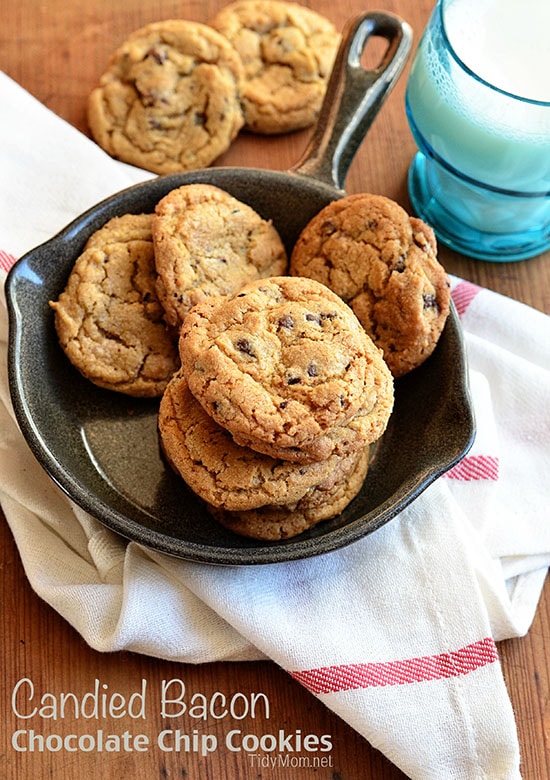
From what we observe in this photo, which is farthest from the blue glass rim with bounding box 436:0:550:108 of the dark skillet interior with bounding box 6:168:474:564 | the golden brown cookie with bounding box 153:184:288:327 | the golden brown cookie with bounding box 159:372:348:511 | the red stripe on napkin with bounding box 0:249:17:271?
the red stripe on napkin with bounding box 0:249:17:271

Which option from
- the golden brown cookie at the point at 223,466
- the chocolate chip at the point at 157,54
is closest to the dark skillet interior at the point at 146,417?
the golden brown cookie at the point at 223,466

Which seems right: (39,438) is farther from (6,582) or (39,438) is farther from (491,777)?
(491,777)

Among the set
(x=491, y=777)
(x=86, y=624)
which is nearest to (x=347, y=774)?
(x=491, y=777)

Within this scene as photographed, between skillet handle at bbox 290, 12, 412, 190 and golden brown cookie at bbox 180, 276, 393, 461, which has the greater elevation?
skillet handle at bbox 290, 12, 412, 190

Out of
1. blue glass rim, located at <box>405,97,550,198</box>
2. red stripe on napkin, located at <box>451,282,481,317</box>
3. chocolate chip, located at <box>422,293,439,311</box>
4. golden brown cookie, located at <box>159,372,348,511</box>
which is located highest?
blue glass rim, located at <box>405,97,550,198</box>

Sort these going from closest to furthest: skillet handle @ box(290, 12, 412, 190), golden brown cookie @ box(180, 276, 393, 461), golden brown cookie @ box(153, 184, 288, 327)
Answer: golden brown cookie @ box(180, 276, 393, 461)
golden brown cookie @ box(153, 184, 288, 327)
skillet handle @ box(290, 12, 412, 190)

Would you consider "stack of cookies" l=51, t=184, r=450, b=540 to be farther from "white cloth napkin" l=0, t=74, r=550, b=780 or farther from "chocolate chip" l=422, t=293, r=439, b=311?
"white cloth napkin" l=0, t=74, r=550, b=780

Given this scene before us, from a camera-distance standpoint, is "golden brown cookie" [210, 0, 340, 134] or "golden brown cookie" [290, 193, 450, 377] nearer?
"golden brown cookie" [290, 193, 450, 377]
